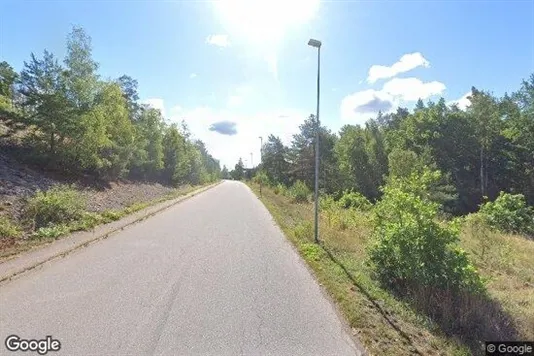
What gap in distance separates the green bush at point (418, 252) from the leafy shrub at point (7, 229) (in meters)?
10.1

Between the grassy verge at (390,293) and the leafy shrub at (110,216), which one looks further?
the leafy shrub at (110,216)

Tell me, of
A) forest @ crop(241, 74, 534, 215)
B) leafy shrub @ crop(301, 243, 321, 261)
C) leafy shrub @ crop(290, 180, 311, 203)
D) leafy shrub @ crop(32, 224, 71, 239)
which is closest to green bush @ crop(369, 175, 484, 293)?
leafy shrub @ crop(301, 243, 321, 261)

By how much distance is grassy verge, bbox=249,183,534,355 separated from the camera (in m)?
5.29

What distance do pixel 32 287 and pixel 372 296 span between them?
20.9 ft

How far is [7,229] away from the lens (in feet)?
36.5

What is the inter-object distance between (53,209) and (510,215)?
24208 mm

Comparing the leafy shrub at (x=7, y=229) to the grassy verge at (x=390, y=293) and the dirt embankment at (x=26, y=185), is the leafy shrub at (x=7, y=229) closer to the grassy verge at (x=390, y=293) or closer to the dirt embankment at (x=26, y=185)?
the dirt embankment at (x=26, y=185)

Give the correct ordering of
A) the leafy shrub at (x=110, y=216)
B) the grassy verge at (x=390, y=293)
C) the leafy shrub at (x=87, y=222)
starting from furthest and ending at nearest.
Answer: the leafy shrub at (x=110, y=216) → the leafy shrub at (x=87, y=222) → the grassy verge at (x=390, y=293)

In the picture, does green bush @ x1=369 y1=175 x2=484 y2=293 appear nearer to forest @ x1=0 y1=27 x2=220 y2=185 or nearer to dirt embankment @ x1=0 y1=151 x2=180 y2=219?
dirt embankment @ x1=0 y1=151 x2=180 y2=219

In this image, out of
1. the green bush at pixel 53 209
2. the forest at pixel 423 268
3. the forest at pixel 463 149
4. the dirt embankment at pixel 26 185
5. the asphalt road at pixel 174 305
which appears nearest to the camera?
the asphalt road at pixel 174 305

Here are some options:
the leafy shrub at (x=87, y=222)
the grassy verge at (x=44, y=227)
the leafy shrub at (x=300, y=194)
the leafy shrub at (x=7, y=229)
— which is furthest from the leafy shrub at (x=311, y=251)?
the leafy shrub at (x=300, y=194)

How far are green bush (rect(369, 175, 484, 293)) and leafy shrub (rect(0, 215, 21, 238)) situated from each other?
33.0ft

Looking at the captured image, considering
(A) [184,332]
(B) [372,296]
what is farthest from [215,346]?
(B) [372,296]

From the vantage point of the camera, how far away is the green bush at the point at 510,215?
2250cm
